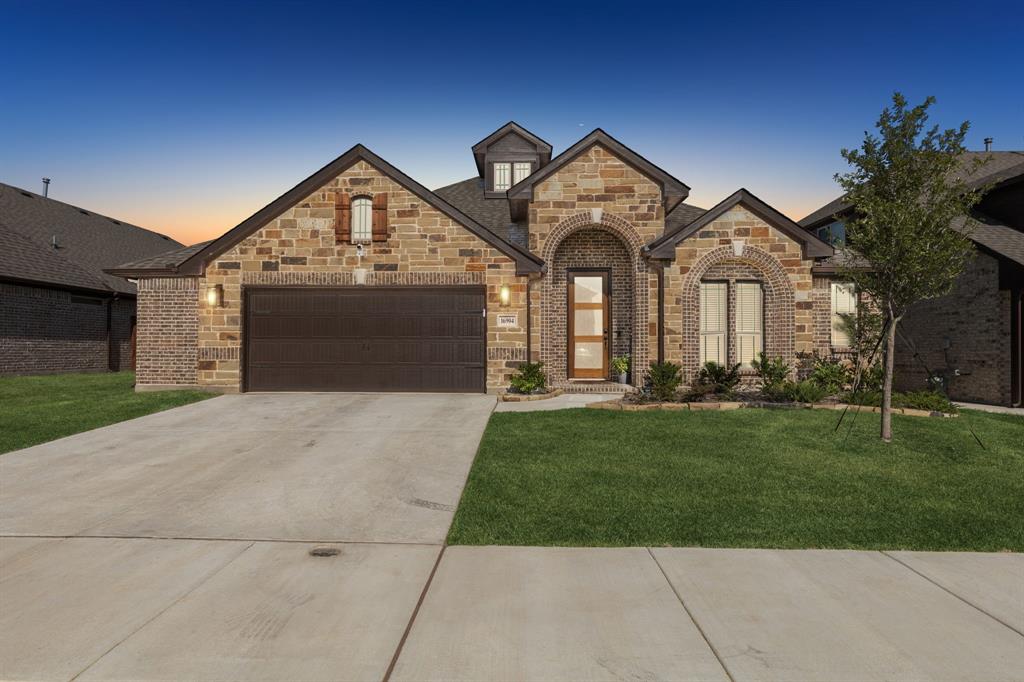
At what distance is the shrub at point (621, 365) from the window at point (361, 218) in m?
7.21

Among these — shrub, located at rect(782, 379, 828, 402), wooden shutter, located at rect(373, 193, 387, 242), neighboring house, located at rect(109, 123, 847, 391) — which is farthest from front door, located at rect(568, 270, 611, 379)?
wooden shutter, located at rect(373, 193, 387, 242)

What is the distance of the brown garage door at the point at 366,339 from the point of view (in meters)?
13.2

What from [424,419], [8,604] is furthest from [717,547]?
[424,419]

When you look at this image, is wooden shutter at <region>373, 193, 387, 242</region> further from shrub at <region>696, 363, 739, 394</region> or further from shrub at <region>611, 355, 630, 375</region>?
shrub at <region>696, 363, 739, 394</region>

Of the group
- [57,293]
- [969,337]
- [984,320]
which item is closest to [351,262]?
[57,293]

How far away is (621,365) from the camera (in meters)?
14.1

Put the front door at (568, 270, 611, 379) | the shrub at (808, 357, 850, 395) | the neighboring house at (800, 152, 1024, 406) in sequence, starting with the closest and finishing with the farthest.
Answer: the shrub at (808, 357, 850, 395), the neighboring house at (800, 152, 1024, 406), the front door at (568, 270, 611, 379)

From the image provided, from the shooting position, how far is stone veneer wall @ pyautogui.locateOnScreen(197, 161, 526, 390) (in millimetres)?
13195

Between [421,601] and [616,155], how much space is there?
12.8 metres

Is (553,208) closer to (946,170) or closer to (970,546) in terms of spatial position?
(946,170)

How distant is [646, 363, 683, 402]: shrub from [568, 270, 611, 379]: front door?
96.0 inches

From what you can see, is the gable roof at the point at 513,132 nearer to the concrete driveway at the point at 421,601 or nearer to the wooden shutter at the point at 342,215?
the wooden shutter at the point at 342,215

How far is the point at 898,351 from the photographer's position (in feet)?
53.2

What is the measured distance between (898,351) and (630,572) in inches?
651
